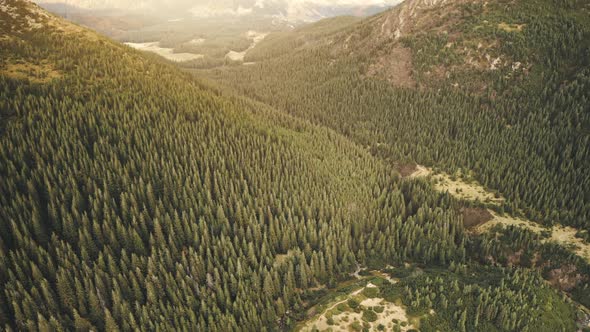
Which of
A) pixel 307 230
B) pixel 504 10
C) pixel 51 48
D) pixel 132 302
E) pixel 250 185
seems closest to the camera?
pixel 132 302

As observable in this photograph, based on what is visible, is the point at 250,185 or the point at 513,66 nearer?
the point at 250,185

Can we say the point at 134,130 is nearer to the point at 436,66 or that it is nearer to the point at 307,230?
the point at 307,230

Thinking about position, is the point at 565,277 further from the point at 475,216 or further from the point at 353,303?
the point at 353,303

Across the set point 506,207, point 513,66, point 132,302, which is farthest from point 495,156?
point 132,302

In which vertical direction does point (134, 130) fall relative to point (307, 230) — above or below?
above

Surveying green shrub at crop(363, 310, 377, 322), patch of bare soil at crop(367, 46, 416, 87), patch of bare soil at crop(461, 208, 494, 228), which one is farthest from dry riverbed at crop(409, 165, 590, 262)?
patch of bare soil at crop(367, 46, 416, 87)

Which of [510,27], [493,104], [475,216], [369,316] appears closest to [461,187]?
[475,216]

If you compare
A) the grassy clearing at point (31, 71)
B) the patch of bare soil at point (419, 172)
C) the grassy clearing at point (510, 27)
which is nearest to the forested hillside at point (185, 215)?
the grassy clearing at point (31, 71)
